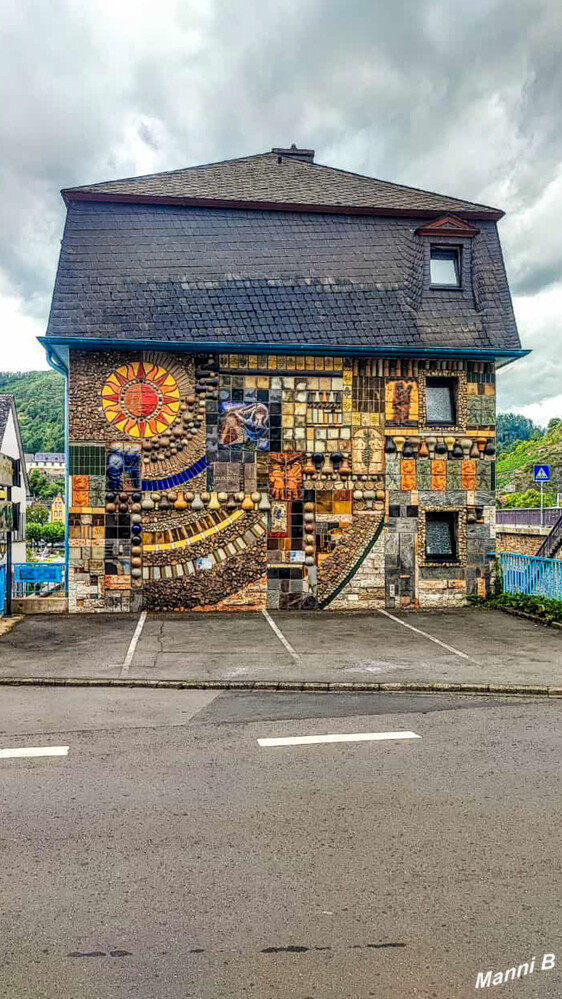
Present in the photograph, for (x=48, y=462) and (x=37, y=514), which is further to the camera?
(x=48, y=462)

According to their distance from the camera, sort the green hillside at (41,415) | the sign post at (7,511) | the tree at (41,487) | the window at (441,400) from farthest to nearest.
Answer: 1. the green hillside at (41,415)
2. the tree at (41,487)
3. the window at (441,400)
4. the sign post at (7,511)

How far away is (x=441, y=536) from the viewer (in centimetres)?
1755

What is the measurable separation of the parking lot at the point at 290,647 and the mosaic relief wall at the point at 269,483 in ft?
2.90

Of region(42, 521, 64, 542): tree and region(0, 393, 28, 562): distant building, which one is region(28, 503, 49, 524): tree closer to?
region(42, 521, 64, 542): tree

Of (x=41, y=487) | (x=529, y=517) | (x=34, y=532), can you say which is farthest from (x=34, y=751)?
(x=41, y=487)

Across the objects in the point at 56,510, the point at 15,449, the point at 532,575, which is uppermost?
the point at 15,449

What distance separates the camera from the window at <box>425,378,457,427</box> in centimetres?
1759

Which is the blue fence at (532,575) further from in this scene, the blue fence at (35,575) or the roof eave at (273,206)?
the blue fence at (35,575)

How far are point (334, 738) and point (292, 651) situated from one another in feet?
15.5

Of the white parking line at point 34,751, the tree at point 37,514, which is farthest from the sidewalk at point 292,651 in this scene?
the tree at point 37,514

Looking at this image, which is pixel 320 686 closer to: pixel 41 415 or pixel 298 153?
pixel 298 153

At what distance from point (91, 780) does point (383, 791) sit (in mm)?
2311

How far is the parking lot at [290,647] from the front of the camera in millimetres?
10406

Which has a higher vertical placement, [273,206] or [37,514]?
[273,206]
